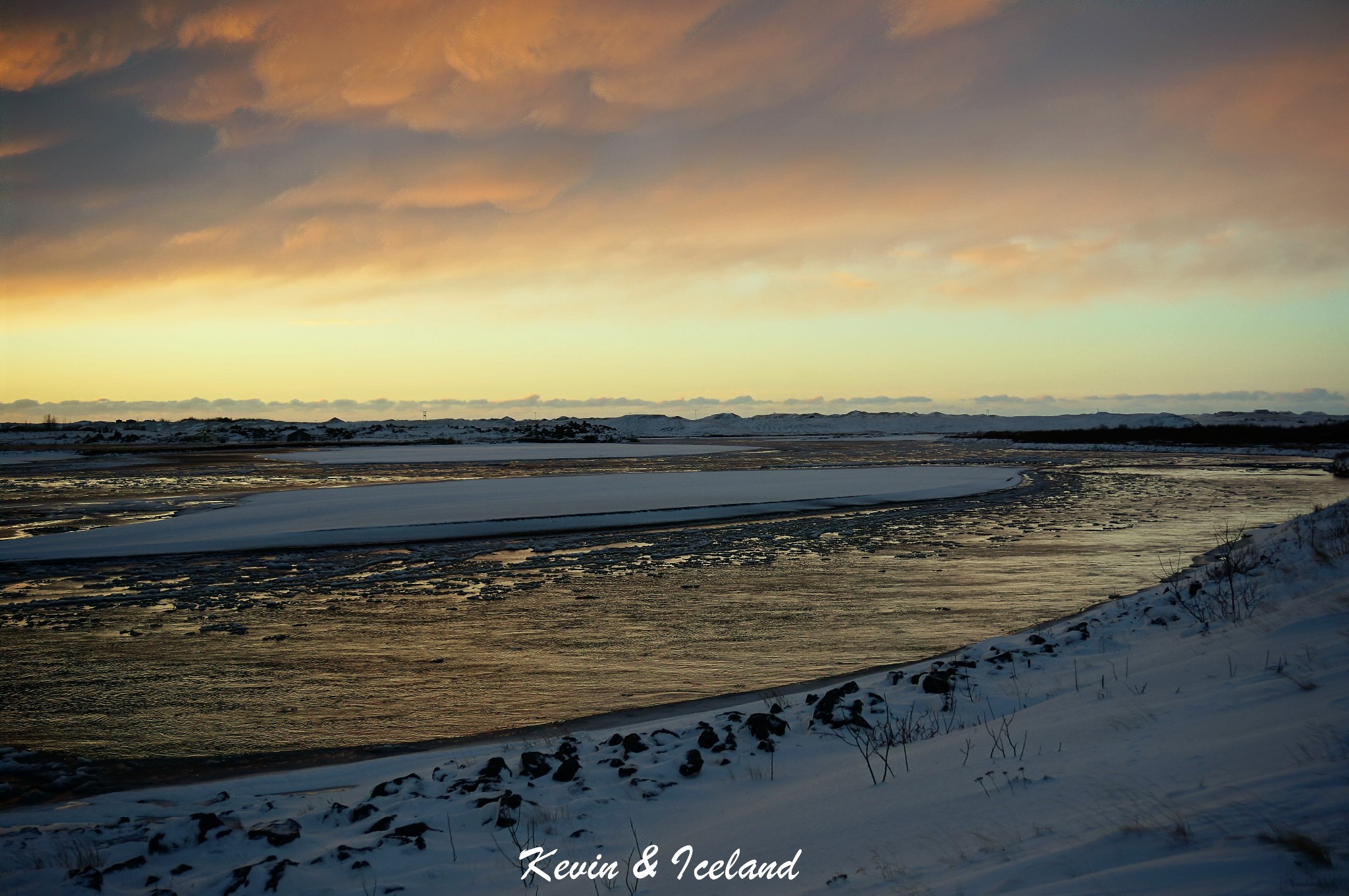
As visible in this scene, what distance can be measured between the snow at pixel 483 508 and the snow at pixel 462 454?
18.6m

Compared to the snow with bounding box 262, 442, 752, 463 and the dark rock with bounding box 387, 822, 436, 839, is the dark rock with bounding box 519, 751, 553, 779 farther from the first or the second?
the snow with bounding box 262, 442, 752, 463

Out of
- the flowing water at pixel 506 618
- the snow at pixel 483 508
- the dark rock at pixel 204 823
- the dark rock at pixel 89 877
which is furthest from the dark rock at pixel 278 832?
the snow at pixel 483 508

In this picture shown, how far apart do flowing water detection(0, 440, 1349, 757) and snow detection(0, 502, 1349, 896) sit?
3.14ft

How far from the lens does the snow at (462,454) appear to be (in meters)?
48.9

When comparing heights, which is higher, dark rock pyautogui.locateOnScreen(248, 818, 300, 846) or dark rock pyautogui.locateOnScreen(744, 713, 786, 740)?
dark rock pyautogui.locateOnScreen(744, 713, 786, 740)

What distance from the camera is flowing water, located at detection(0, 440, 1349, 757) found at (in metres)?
7.36

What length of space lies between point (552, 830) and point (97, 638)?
312 inches

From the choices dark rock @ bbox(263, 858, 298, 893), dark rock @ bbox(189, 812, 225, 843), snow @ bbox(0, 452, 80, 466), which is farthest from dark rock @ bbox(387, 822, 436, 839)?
snow @ bbox(0, 452, 80, 466)

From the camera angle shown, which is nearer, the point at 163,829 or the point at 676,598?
the point at 163,829

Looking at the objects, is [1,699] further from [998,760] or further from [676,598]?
[998,760]

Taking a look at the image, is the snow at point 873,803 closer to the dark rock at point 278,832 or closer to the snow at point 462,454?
the dark rock at point 278,832

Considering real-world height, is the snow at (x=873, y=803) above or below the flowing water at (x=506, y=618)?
above

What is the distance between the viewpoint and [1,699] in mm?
7676

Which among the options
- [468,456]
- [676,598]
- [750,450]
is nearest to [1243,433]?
[750,450]
